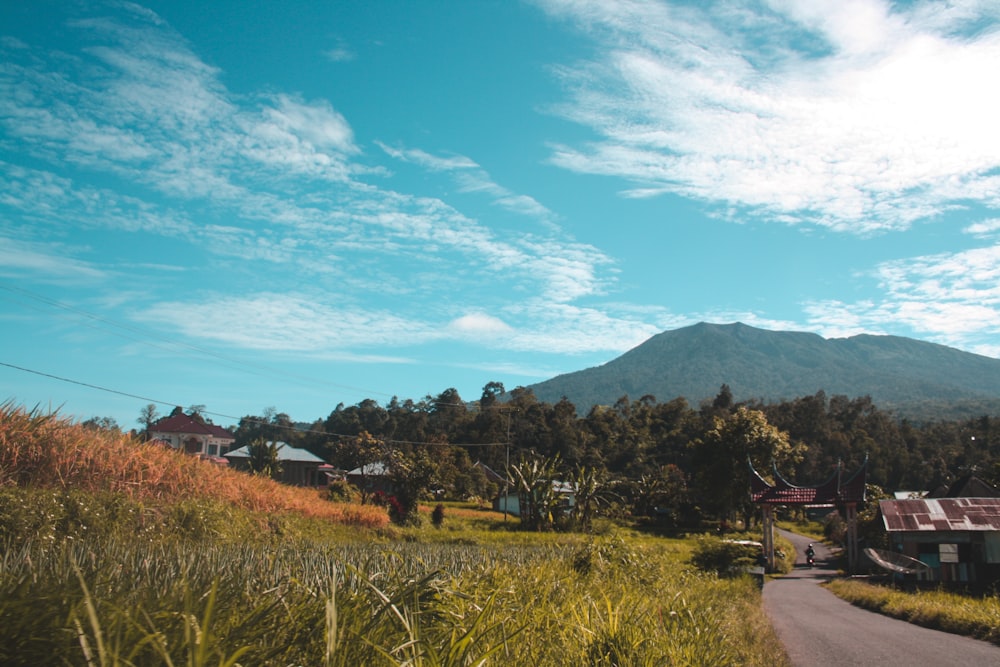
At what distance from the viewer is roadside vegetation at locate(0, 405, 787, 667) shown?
265 centimetres

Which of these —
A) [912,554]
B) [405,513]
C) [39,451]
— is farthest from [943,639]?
[405,513]

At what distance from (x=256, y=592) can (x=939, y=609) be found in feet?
46.9

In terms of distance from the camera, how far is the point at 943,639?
449 inches

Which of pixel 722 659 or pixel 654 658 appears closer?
pixel 654 658

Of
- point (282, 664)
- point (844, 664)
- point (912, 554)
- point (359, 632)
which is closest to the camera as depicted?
point (282, 664)

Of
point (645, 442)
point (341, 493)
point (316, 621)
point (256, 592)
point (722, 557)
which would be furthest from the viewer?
point (645, 442)

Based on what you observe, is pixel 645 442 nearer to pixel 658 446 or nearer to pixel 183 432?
pixel 658 446

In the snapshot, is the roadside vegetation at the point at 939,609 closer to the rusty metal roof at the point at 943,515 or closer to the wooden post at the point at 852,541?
the rusty metal roof at the point at 943,515

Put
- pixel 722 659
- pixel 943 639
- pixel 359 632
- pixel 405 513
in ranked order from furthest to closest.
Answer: pixel 405 513
pixel 943 639
pixel 722 659
pixel 359 632

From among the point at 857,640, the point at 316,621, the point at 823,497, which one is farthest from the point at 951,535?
the point at 316,621

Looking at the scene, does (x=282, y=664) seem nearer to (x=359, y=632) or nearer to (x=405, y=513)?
(x=359, y=632)

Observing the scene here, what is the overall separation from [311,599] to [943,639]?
11.6 metres

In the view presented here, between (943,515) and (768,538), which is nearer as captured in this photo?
(943,515)

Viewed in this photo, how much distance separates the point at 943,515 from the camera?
2139 centimetres
